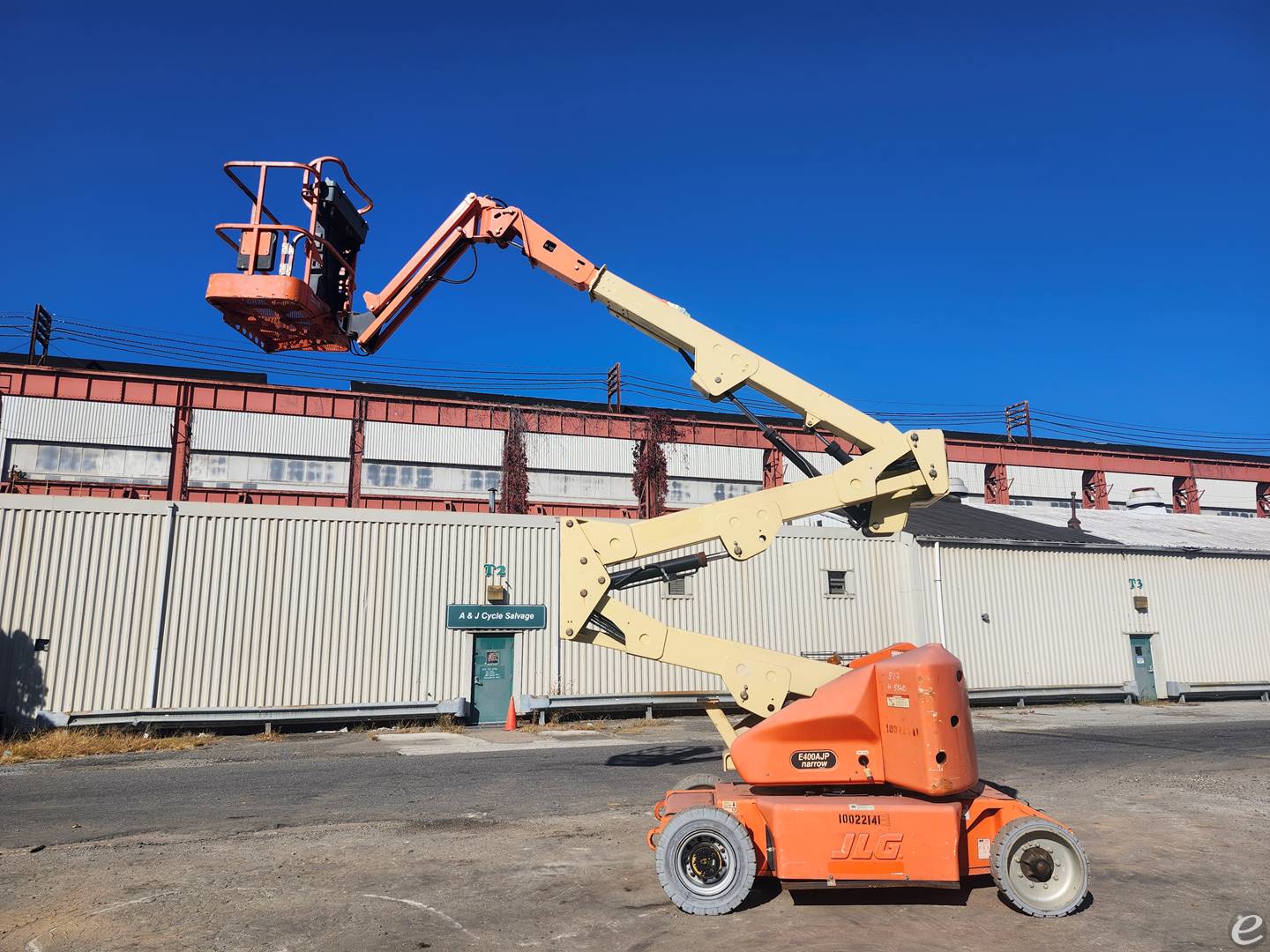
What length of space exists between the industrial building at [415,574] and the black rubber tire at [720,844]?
12.2 m

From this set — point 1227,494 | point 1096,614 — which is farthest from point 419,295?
point 1227,494

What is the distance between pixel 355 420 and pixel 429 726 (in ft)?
65.3

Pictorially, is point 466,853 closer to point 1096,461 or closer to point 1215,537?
point 1215,537

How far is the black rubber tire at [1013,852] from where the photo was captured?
6.00 m

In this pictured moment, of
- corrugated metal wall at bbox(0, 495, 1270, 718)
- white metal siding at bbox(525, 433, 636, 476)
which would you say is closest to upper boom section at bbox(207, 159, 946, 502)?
corrugated metal wall at bbox(0, 495, 1270, 718)

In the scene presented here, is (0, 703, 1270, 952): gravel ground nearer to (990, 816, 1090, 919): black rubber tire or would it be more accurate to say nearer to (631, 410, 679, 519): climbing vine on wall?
(990, 816, 1090, 919): black rubber tire

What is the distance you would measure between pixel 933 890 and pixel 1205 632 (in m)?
25.5

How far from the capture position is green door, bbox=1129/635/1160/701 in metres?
25.1

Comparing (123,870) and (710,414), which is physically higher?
(710,414)

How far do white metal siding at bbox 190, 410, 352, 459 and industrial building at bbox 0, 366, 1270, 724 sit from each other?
0.34 feet

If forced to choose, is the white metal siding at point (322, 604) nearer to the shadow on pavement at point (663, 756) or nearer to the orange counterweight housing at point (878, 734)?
the shadow on pavement at point (663, 756)

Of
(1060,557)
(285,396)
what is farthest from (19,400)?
(1060,557)

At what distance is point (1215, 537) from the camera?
3095cm
